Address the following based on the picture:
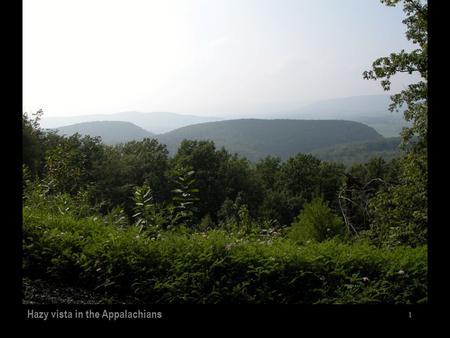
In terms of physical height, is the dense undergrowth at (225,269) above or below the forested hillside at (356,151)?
above

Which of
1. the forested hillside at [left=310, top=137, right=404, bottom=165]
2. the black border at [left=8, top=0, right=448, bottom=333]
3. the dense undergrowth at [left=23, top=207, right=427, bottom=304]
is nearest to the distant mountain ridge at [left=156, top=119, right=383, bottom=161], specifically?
the forested hillside at [left=310, top=137, right=404, bottom=165]

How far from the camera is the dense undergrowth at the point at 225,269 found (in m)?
4.04

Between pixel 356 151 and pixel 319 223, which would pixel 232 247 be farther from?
pixel 356 151

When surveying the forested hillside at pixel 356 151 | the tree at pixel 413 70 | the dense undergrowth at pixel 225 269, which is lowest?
the forested hillside at pixel 356 151

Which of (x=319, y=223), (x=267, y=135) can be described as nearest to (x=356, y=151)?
(x=267, y=135)

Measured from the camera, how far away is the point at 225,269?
4246mm

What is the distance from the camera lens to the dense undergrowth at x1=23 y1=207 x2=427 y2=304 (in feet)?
13.2

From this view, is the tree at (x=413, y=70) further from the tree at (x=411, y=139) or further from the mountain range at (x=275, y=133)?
the mountain range at (x=275, y=133)

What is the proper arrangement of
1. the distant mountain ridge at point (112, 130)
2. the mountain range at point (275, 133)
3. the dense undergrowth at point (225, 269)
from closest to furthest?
the dense undergrowth at point (225, 269), the distant mountain ridge at point (112, 130), the mountain range at point (275, 133)

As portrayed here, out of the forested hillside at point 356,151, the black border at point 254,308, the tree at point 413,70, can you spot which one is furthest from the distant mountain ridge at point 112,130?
the black border at point 254,308

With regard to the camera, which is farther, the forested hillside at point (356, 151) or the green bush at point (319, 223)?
the forested hillside at point (356, 151)

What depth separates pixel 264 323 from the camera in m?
3.63
